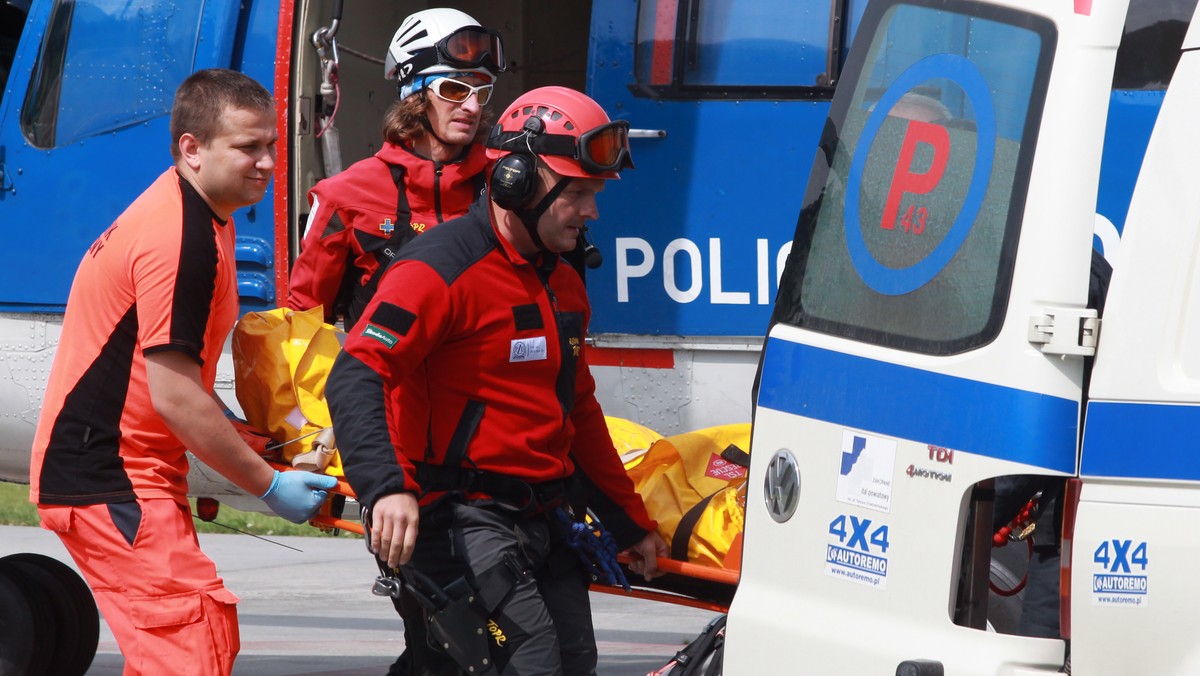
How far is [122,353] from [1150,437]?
229 centimetres

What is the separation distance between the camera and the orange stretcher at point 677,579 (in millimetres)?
3957

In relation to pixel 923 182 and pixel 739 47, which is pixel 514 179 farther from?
pixel 739 47

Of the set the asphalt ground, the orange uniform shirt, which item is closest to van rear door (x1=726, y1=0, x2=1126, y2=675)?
the orange uniform shirt

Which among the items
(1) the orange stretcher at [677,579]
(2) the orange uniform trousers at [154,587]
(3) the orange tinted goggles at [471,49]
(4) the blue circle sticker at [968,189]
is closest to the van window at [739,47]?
(3) the orange tinted goggles at [471,49]

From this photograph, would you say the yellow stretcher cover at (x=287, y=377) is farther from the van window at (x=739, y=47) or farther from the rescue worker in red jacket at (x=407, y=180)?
the van window at (x=739, y=47)

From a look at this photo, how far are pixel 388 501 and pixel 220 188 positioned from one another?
35.5 inches

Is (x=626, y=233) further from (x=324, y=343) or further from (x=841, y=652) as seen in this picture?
(x=841, y=652)

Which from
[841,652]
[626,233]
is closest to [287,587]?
[626,233]

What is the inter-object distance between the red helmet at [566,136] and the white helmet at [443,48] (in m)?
Answer: 1.03

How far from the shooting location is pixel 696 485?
14.3ft

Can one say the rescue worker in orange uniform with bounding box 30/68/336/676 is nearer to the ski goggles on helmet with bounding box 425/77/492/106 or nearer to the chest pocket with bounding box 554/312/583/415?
the chest pocket with bounding box 554/312/583/415

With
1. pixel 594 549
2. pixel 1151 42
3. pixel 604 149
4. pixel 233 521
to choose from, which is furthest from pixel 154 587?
pixel 233 521

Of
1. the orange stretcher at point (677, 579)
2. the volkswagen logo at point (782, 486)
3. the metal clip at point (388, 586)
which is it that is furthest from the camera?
the orange stretcher at point (677, 579)

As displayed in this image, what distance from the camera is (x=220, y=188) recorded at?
3.53m
